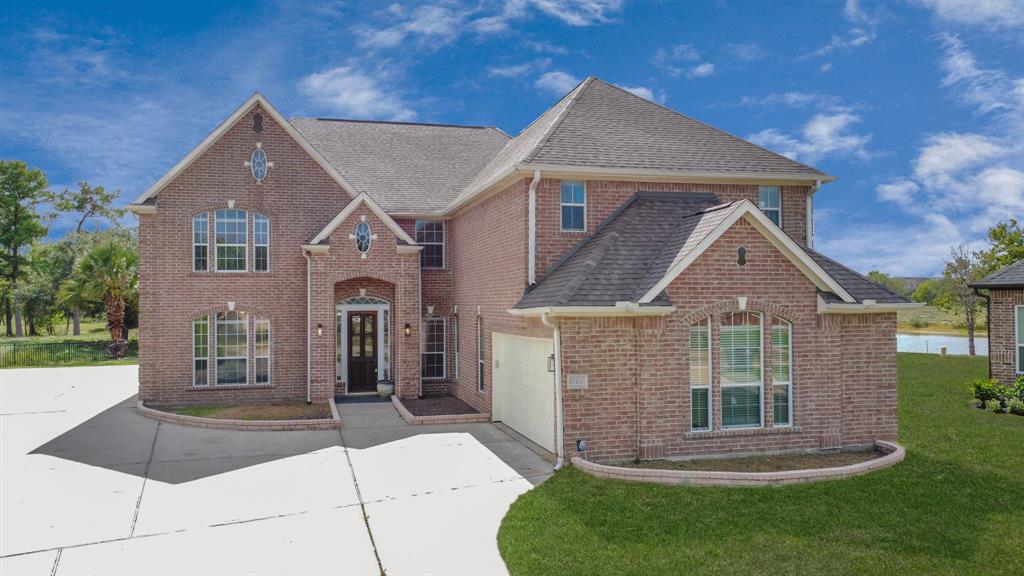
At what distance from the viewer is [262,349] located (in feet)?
65.2

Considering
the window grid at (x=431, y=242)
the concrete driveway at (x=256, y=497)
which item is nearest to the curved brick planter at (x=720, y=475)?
the concrete driveway at (x=256, y=497)

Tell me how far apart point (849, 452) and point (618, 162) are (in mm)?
7129

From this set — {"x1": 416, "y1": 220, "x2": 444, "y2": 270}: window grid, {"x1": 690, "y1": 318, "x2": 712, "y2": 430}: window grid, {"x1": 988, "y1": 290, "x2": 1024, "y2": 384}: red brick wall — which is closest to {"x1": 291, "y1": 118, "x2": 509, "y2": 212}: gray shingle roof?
{"x1": 416, "y1": 220, "x2": 444, "y2": 270}: window grid

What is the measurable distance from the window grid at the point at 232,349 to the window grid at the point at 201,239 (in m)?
1.52

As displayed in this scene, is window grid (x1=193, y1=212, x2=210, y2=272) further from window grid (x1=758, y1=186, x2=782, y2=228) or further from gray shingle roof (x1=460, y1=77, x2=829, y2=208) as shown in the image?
window grid (x1=758, y1=186, x2=782, y2=228)

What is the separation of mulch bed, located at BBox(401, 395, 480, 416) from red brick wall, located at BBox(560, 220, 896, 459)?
248 inches

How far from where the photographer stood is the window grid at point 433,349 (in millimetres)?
21453

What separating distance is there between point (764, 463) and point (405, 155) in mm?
16155

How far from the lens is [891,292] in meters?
13.9

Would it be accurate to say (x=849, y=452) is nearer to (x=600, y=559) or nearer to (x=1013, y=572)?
(x=1013, y=572)

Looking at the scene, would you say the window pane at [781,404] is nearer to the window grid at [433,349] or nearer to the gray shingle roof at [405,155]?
the window grid at [433,349]

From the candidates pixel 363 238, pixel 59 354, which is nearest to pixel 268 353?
pixel 363 238

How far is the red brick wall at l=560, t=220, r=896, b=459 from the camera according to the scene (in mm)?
12070

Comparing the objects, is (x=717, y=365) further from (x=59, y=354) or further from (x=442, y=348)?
(x=59, y=354)
